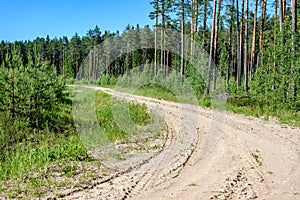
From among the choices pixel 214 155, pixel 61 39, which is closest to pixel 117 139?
pixel 214 155

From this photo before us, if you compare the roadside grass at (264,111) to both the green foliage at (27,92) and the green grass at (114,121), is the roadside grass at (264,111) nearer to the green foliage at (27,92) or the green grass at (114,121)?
the green grass at (114,121)

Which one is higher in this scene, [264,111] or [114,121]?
[264,111]

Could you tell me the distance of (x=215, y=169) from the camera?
723cm

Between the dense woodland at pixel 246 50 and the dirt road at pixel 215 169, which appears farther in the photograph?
the dense woodland at pixel 246 50

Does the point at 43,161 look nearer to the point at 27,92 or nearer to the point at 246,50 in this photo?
the point at 27,92

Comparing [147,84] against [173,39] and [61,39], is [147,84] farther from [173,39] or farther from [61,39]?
[61,39]

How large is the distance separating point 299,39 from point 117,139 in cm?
1046

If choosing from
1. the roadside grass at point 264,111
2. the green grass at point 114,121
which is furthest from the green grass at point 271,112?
the green grass at point 114,121

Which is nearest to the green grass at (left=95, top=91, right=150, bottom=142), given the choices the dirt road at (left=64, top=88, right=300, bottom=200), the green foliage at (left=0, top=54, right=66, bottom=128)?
the dirt road at (left=64, top=88, right=300, bottom=200)

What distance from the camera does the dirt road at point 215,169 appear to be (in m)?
5.84

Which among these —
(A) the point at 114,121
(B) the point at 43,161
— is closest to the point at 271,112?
(A) the point at 114,121

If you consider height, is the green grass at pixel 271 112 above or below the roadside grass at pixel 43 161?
above

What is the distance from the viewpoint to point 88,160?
8305mm

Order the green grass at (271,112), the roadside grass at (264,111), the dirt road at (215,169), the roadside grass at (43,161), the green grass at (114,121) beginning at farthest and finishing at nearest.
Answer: the roadside grass at (264,111) → the green grass at (271,112) → the green grass at (114,121) → the roadside grass at (43,161) → the dirt road at (215,169)
